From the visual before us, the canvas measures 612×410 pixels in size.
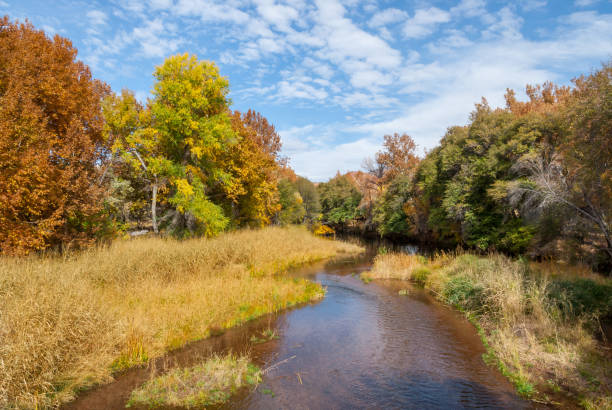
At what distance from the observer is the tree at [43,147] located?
1123 centimetres

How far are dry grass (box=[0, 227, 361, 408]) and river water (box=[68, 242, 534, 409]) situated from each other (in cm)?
60

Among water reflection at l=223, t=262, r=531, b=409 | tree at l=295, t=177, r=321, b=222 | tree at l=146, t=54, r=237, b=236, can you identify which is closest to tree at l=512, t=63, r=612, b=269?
water reflection at l=223, t=262, r=531, b=409

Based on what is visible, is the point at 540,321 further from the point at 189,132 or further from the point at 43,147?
the point at 189,132

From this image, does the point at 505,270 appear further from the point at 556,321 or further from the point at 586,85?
the point at 586,85

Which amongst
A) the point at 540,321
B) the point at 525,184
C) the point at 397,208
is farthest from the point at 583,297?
the point at 397,208

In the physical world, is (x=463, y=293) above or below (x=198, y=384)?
above

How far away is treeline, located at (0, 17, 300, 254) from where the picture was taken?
1178 centimetres

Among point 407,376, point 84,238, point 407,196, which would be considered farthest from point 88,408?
point 407,196

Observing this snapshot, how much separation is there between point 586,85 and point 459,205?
16.5 meters

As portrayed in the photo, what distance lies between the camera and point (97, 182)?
1475cm

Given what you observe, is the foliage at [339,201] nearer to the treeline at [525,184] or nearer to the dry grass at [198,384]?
the treeline at [525,184]

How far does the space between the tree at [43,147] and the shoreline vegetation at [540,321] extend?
52.1 feet

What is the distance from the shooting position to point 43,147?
40.9ft

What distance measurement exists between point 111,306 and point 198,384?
4.06 metres
